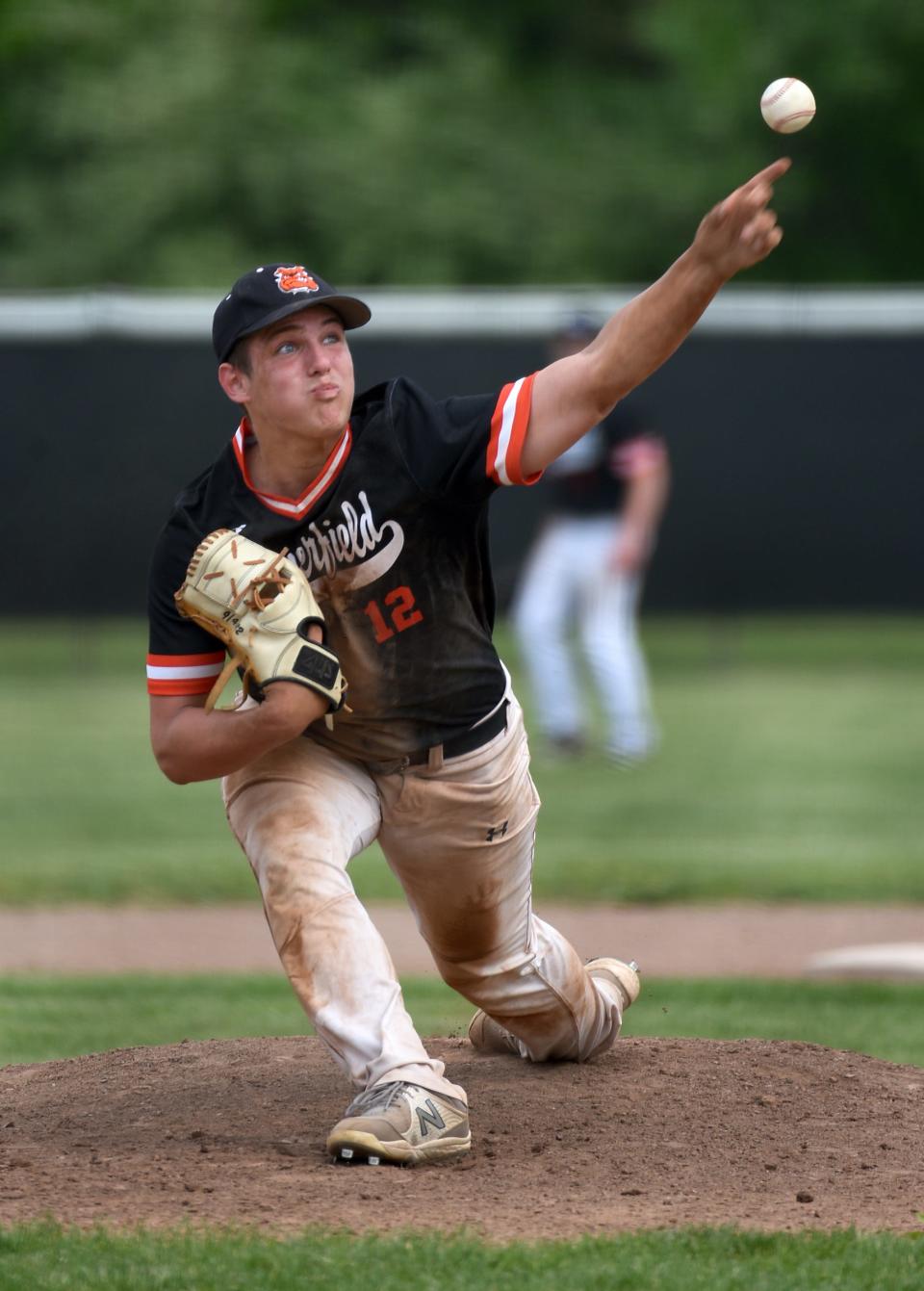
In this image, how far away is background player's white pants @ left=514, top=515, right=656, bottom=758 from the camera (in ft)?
34.6

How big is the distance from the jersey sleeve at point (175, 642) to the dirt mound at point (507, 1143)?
3.24 feet

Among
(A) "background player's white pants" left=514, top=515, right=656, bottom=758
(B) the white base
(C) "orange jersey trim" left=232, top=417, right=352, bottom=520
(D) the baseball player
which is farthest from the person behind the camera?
(A) "background player's white pants" left=514, top=515, right=656, bottom=758

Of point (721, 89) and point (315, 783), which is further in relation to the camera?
point (721, 89)

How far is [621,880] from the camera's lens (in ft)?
25.9

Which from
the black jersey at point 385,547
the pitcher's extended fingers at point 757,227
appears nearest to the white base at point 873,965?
the black jersey at point 385,547

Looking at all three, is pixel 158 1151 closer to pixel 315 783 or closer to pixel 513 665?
pixel 315 783

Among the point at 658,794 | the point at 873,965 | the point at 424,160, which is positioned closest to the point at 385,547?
the point at 873,965

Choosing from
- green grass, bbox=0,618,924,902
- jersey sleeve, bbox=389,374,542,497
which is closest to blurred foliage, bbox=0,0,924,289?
green grass, bbox=0,618,924,902

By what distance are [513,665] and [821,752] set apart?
417 centimetres

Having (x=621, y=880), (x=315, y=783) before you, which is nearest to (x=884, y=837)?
(x=621, y=880)

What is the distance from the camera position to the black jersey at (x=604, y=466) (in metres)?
10.4

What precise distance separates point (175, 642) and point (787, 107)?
166cm

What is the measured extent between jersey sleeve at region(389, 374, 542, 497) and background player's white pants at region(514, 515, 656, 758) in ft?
21.0

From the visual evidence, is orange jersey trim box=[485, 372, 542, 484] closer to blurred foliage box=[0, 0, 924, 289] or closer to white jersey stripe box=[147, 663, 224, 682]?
white jersey stripe box=[147, 663, 224, 682]
